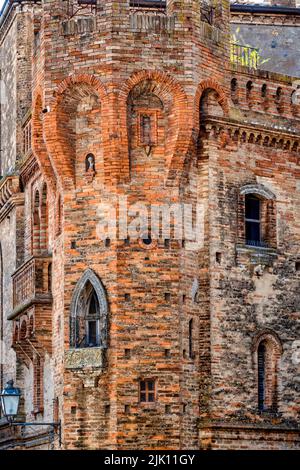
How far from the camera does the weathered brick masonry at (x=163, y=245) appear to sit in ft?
141

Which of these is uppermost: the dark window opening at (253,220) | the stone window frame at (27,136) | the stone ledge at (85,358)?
the stone window frame at (27,136)

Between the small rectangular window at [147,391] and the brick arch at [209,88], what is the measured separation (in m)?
6.72

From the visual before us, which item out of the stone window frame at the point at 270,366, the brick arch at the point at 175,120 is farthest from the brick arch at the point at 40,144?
the stone window frame at the point at 270,366

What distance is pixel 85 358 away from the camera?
142ft

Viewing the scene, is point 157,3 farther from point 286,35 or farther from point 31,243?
point 31,243

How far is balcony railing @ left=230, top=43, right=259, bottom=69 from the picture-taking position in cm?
4772

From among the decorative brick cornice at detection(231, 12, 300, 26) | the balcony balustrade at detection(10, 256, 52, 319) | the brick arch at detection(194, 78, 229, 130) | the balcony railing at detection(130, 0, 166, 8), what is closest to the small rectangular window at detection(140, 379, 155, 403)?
the balcony balustrade at detection(10, 256, 52, 319)

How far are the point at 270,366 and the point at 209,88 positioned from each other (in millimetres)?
7481

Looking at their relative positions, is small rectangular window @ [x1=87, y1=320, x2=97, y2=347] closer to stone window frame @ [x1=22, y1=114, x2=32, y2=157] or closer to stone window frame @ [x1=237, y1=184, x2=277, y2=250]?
stone window frame @ [x1=237, y1=184, x2=277, y2=250]

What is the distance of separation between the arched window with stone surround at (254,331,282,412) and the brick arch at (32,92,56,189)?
273 inches

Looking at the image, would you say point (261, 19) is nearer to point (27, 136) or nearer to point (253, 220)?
point (27, 136)

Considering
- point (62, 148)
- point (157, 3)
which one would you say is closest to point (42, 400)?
point (62, 148)

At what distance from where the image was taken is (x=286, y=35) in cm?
5388

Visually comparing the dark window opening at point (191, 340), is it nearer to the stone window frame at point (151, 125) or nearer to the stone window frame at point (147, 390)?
the stone window frame at point (147, 390)
